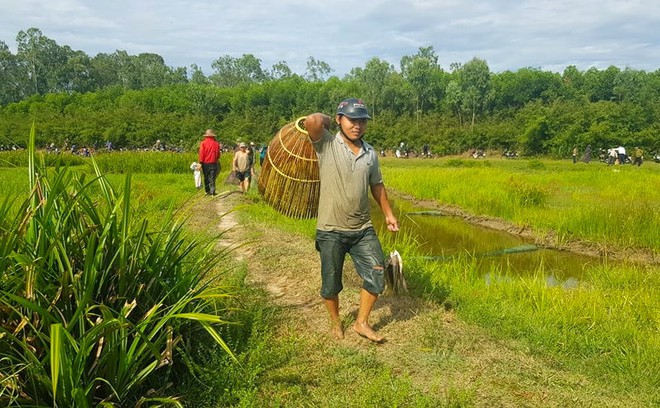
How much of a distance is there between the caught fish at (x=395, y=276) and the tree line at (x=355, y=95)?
951cm

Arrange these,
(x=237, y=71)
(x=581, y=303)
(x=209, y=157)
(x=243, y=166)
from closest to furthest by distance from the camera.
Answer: (x=581, y=303) → (x=209, y=157) → (x=243, y=166) → (x=237, y=71)

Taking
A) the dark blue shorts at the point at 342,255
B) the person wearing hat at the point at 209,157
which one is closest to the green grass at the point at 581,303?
the dark blue shorts at the point at 342,255

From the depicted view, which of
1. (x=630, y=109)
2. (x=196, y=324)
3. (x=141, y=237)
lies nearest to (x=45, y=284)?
(x=141, y=237)

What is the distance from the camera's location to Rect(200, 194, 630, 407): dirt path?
8.93 feet

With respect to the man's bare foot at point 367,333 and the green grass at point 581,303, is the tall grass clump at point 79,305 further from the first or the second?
the green grass at point 581,303

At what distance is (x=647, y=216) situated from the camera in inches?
305

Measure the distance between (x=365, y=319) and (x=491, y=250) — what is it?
510cm

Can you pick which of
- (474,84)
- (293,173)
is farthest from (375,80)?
(293,173)

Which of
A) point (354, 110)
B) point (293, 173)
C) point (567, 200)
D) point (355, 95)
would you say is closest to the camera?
point (354, 110)

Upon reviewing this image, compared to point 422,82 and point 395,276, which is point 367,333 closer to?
point 395,276

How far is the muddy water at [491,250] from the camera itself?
6.63 m

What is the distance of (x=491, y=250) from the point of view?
780 centimetres

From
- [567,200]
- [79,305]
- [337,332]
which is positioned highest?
[79,305]

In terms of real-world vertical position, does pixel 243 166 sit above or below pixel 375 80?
below
